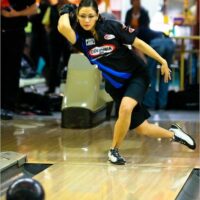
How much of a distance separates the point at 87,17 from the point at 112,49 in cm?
33

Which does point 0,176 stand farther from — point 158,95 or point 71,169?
point 158,95

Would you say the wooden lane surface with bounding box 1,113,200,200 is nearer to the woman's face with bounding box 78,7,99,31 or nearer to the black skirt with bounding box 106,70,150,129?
the black skirt with bounding box 106,70,150,129

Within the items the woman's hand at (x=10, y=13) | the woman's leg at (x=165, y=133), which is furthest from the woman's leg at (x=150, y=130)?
the woman's hand at (x=10, y=13)

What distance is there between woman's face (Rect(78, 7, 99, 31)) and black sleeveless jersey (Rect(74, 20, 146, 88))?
105 millimetres

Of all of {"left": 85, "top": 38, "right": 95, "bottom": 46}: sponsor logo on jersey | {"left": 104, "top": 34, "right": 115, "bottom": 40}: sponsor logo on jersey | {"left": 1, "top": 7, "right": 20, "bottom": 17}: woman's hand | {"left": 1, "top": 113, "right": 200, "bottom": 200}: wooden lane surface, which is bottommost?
{"left": 1, "top": 113, "right": 200, "bottom": 200}: wooden lane surface

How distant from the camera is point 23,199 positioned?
9.01 ft

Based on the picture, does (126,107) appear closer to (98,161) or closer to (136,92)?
(136,92)

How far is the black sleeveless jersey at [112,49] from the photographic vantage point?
14.9 feet

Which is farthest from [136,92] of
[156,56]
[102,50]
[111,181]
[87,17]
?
[111,181]

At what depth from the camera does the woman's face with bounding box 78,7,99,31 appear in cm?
443

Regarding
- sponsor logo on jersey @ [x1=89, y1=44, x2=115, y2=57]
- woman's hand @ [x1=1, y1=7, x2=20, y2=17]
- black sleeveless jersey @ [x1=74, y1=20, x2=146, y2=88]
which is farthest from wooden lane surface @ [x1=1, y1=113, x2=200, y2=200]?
woman's hand @ [x1=1, y1=7, x2=20, y2=17]

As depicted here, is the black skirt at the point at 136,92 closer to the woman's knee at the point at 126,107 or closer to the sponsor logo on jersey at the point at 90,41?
the woman's knee at the point at 126,107

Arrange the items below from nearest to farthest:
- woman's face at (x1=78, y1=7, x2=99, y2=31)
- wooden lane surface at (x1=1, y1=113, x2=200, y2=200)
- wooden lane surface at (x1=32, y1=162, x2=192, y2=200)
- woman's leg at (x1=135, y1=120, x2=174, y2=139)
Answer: wooden lane surface at (x1=32, y1=162, x2=192, y2=200) → wooden lane surface at (x1=1, y1=113, x2=200, y2=200) → woman's face at (x1=78, y1=7, x2=99, y2=31) → woman's leg at (x1=135, y1=120, x2=174, y2=139)

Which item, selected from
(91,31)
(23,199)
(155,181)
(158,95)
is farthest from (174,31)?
(23,199)
